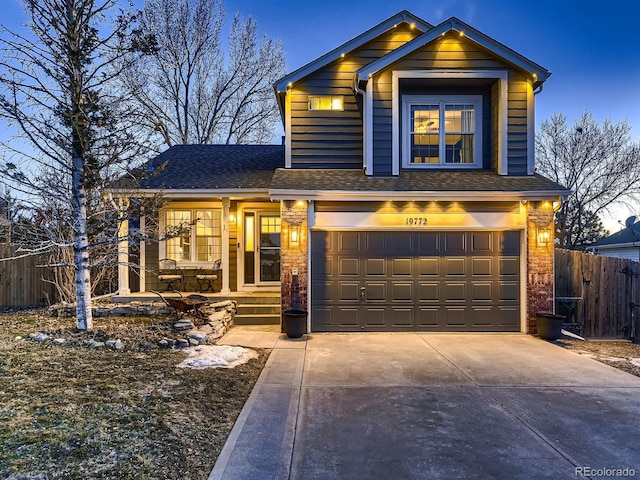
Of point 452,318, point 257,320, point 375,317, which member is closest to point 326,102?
point 375,317

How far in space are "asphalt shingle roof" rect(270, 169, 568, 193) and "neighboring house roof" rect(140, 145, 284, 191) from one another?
1.15m

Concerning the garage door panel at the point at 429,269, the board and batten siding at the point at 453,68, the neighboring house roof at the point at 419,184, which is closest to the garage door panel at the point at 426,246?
the garage door panel at the point at 429,269

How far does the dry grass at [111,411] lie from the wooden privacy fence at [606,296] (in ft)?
24.9

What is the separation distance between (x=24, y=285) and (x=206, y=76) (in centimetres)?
1358

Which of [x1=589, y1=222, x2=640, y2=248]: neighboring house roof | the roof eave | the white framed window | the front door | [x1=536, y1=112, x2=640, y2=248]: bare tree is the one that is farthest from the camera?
[x1=536, y1=112, x2=640, y2=248]: bare tree

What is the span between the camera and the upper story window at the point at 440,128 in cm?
898

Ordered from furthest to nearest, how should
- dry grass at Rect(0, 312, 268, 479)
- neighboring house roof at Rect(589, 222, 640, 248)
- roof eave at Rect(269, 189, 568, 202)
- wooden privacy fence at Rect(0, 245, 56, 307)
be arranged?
neighboring house roof at Rect(589, 222, 640, 248) → wooden privacy fence at Rect(0, 245, 56, 307) → roof eave at Rect(269, 189, 568, 202) → dry grass at Rect(0, 312, 268, 479)

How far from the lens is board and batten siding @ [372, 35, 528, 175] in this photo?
28.2 feet

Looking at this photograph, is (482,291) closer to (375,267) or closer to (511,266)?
(511,266)

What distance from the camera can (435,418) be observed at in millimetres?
3947

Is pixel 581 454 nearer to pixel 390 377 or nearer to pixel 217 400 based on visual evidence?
pixel 390 377

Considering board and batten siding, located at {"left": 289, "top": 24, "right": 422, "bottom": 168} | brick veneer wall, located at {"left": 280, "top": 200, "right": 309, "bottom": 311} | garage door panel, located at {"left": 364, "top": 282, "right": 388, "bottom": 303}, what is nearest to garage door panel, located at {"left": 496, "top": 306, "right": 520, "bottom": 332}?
garage door panel, located at {"left": 364, "top": 282, "right": 388, "bottom": 303}

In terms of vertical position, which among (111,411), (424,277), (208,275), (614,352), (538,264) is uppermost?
(538,264)

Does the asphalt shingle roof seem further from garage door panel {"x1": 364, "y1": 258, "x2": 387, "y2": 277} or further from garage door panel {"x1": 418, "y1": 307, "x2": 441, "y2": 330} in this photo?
garage door panel {"x1": 418, "y1": 307, "x2": 441, "y2": 330}
